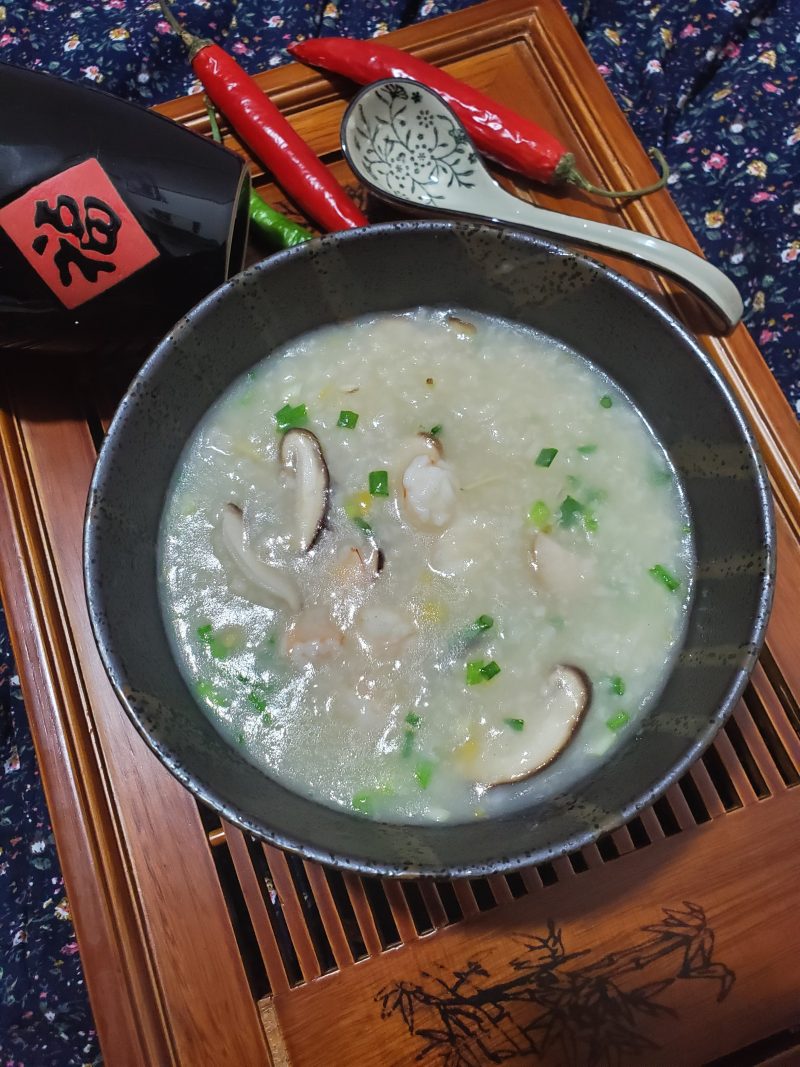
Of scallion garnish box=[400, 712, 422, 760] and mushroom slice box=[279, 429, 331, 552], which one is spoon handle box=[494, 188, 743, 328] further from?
scallion garnish box=[400, 712, 422, 760]

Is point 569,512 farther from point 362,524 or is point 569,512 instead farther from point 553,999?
point 553,999

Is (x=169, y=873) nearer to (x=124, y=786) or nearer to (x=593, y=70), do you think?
(x=124, y=786)

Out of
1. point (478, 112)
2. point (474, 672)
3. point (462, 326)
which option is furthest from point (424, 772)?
point (478, 112)

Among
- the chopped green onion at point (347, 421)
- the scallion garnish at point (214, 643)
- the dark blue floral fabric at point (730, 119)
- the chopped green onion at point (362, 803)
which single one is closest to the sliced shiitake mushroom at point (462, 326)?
the chopped green onion at point (347, 421)

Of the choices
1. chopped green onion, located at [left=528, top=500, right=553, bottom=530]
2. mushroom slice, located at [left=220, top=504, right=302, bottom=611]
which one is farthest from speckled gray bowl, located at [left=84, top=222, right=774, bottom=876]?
chopped green onion, located at [left=528, top=500, right=553, bottom=530]

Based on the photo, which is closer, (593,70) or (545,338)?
(545,338)

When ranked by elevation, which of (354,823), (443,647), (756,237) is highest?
(756,237)

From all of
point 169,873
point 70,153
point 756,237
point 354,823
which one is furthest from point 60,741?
point 756,237
